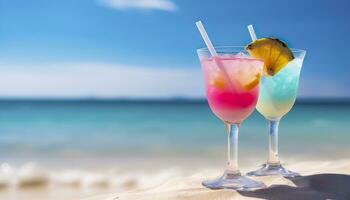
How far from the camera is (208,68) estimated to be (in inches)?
99.9

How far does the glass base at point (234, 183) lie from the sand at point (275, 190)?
0.05 m

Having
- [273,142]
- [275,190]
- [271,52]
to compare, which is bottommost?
[275,190]

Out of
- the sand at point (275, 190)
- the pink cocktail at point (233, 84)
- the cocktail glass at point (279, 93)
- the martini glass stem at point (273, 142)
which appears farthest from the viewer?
the martini glass stem at point (273, 142)

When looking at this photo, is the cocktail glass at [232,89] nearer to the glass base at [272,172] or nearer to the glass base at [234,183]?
the glass base at [234,183]

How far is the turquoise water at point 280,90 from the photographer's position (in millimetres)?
2799

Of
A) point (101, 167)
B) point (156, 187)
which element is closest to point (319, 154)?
point (101, 167)

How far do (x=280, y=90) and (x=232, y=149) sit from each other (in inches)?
20.3

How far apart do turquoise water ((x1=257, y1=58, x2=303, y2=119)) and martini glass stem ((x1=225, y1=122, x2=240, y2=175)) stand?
0.35 m

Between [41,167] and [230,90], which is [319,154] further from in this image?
[230,90]

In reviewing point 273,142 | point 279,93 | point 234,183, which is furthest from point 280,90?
point 234,183

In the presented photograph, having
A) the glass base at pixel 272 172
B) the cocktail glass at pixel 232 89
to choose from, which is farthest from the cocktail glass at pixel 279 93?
the cocktail glass at pixel 232 89

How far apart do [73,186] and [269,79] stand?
2.15 m

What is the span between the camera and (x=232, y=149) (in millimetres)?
2518

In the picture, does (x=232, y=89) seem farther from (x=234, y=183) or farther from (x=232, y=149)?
(x=234, y=183)
